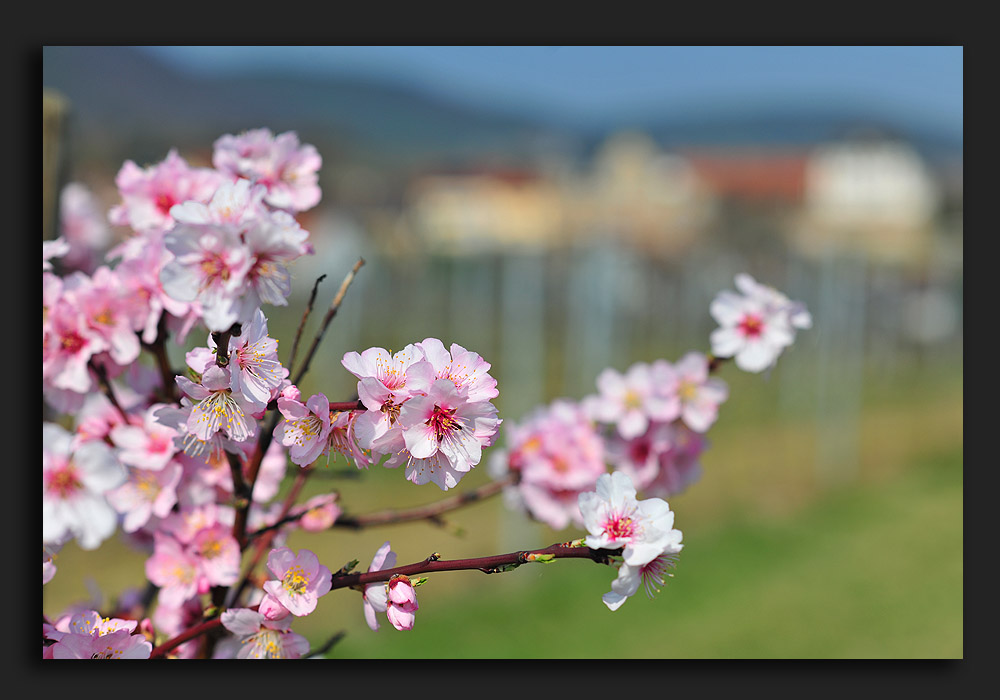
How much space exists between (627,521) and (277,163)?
0.41 metres

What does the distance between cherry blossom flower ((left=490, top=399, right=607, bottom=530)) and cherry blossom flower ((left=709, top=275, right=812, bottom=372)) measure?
173 millimetres

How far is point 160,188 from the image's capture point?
78 cm

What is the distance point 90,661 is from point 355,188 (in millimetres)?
5320

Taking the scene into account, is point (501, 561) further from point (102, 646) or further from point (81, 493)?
point (81, 493)

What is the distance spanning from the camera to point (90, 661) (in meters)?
0.69

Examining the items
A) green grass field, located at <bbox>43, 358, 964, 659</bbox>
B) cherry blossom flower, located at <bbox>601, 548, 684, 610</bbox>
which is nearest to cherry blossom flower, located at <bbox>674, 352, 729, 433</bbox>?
cherry blossom flower, located at <bbox>601, 548, 684, 610</bbox>

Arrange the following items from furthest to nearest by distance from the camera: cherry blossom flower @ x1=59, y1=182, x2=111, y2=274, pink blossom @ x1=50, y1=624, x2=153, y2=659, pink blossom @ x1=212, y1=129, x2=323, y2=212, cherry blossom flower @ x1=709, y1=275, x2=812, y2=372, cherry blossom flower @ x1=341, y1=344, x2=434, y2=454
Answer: cherry blossom flower @ x1=59, y1=182, x2=111, y2=274 → cherry blossom flower @ x1=709, y1=275, x2=812, y2=372 → pink blossom @ x1=212, y1=129, x2=323, y2=212 → pink blossom @ x1=50, y1=624, x2=153, y2=659 → cherry blossom flower @ x1=341, y1=344, x2=434, y2=454

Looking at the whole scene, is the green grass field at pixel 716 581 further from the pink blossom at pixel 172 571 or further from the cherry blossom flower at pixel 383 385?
the cherry blossom flower at pixel 383 385

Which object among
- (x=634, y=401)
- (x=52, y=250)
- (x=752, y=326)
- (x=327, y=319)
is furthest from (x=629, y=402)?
(x=52, y=250)

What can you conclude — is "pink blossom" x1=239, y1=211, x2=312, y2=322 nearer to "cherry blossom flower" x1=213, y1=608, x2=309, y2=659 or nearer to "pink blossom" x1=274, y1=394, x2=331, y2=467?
"pink blossom" x1=274, y1=394, x2=331, y2=467

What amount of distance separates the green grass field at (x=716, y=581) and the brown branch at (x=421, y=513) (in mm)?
1358

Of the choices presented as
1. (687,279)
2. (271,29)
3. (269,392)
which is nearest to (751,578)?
(271,29)

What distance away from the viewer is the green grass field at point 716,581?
125 inches

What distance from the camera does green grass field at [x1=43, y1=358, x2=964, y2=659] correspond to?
10.4 feet
